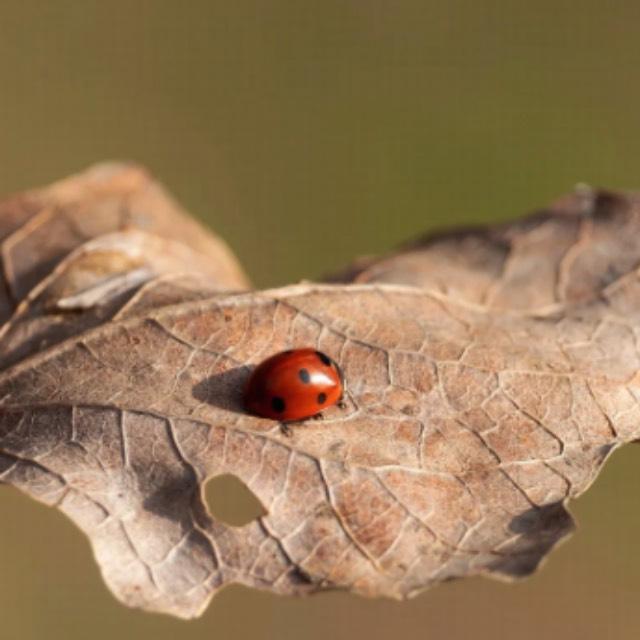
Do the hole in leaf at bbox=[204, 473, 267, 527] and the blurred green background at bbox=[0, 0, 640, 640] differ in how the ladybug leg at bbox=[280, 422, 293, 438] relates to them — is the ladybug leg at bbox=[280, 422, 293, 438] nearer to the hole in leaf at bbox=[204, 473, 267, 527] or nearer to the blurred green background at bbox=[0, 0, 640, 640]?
the hole in leaf at bbox=[204, 473, 267, 527]

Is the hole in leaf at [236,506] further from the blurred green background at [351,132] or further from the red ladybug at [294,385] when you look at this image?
the blurred green background at [351,132]

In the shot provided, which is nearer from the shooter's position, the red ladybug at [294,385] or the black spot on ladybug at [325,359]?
the red ladybug at [294,385]

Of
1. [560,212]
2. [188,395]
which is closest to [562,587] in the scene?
[560,212]

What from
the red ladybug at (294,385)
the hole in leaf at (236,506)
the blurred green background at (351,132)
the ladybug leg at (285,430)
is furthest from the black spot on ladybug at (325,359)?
the blurred green background at (351,132)

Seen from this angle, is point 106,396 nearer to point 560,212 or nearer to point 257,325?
point 257,325

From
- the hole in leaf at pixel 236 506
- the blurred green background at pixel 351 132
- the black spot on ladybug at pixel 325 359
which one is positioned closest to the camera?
the hole in leaf at pixel 236 506

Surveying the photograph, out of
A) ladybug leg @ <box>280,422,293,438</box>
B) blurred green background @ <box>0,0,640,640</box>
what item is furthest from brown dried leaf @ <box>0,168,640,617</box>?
blurred green background @ <box>0,0,640,640</box>

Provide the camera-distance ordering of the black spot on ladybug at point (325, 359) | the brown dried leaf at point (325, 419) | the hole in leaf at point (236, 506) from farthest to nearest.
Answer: the black spot on ladybug at point (325, 359)
the hole in leaf at point (236, 506)
the brown dried leaf at point (325, 419)
